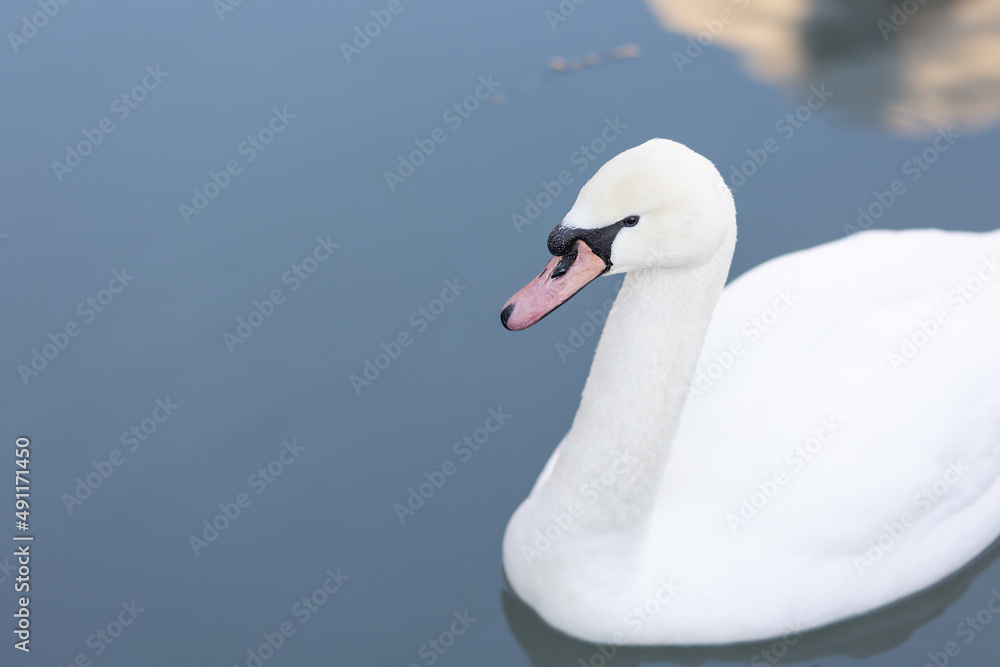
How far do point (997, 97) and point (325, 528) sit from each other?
446cm

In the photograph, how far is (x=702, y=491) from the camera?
145 inches

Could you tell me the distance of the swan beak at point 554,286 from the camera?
3.17 metres

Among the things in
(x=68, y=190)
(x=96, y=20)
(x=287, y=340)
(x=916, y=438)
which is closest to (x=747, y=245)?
(x=916, y=438)

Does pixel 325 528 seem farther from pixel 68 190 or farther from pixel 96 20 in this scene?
pixel 96 20

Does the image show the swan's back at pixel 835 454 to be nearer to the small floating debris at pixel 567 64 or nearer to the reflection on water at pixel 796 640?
the reflection on water at pixel 796 640

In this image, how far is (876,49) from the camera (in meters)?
6.34

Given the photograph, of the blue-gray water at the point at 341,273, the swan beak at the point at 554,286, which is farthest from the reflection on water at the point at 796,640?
the swan beak at the point at 554,286

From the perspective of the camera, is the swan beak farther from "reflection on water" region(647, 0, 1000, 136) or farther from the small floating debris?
"reflection on water" region(647, 0, 1000, 136)

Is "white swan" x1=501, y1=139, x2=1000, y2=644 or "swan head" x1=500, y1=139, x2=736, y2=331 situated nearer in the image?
"swan head" x1=500, y1=139, x2=736, y2=331

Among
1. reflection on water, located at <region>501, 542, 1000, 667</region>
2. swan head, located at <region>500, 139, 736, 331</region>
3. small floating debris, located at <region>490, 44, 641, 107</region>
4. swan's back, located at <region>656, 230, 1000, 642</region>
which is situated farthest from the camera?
small floating debris, located at <region>490, 44, 641, 107</region>

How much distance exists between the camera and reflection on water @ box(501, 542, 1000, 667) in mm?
3906

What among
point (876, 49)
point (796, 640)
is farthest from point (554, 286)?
point (876, 49)

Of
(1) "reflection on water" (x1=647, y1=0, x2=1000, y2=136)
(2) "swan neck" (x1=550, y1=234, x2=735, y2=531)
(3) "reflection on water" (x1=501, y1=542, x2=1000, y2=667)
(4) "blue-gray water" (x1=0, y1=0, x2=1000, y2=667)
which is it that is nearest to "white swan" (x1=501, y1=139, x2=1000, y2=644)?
(2) "swan neck" (x1=550, y1=234, x2=735, y2=531)

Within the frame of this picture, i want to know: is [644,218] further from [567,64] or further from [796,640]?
[567,64]
